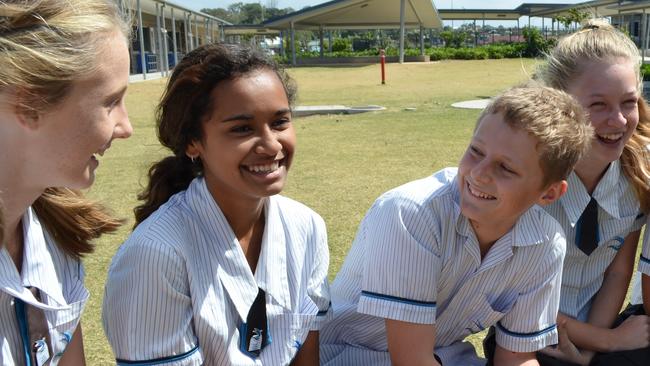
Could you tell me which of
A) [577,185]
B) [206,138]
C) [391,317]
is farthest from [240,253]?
[577,185]

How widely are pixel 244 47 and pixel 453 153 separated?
5762 millimetres

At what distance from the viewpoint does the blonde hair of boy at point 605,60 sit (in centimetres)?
231

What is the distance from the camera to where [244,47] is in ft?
6.59

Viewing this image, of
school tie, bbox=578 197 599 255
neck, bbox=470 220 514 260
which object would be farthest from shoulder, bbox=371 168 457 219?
school tie, bbox=578 197 599 255

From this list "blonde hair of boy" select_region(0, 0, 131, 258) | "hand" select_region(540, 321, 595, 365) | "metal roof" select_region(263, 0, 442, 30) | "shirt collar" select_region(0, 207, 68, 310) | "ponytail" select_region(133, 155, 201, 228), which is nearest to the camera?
"blonde hair of boy" select_region(0, 0, 131, 258)

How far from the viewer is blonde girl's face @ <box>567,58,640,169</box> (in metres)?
2.29

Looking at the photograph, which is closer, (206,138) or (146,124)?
(206,138)

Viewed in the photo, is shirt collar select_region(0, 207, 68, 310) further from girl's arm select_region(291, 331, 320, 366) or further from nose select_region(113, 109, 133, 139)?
girl's arm select_region(291, 331, 320, 366)

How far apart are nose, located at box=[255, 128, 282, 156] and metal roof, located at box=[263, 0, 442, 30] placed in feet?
105

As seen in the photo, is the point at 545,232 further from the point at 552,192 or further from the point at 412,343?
the point at 412,343

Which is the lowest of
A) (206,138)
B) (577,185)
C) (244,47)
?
(577,185)

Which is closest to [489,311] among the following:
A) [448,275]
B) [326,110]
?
[448,275]

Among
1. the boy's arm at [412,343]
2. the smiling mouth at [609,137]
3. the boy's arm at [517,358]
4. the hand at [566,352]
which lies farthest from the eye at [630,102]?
the boy's arm at [412,343]

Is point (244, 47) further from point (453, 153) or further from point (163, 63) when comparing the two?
point (163, 63)
